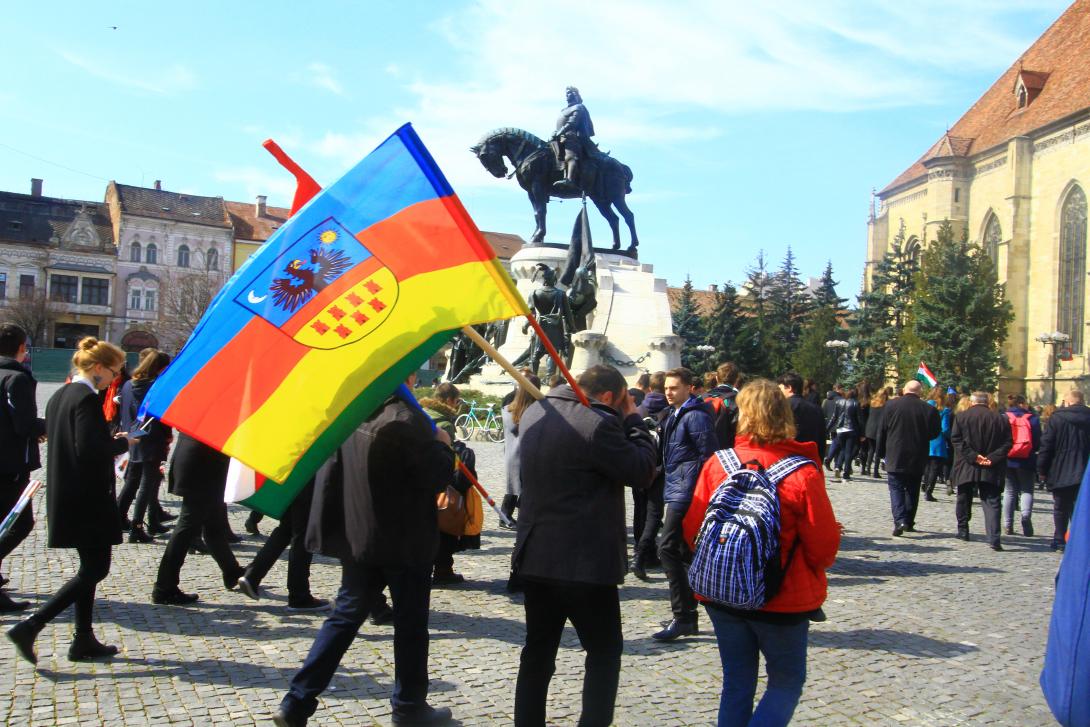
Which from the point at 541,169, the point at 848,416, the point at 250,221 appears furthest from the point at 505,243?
the point at 848,416

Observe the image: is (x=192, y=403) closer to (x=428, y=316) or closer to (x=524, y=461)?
(x=428, y=316)

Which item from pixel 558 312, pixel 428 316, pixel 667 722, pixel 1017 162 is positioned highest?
pixel 1017 162

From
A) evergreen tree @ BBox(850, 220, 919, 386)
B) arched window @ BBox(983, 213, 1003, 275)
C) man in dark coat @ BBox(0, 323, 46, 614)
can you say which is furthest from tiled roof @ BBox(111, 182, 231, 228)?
man in dark coat @ BBox(0, 323, 46, 614)

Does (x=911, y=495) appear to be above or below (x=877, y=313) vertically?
below

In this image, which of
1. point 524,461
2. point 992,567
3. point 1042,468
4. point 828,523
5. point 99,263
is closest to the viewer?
point 828,523

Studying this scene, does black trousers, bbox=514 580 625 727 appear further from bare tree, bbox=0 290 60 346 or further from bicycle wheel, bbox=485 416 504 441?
bare tree, bbox=0 290 60 346

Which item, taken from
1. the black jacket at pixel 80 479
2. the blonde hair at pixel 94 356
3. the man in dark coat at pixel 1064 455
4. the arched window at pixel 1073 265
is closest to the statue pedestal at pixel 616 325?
the man in dark coat at pixel 1064 455

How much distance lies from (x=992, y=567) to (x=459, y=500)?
5374 mm

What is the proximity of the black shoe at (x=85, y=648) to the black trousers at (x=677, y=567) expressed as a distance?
325 cm

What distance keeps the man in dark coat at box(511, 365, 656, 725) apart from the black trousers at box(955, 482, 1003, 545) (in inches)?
295

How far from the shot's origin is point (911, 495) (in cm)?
1058

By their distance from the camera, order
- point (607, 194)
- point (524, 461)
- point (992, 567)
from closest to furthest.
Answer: point (524, 461) < point (992, 567) < point (607, 194)

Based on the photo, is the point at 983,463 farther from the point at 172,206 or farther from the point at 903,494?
the point at 172,206

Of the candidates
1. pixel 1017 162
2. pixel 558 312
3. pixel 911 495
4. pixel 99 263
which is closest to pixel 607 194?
pixel 558 312
